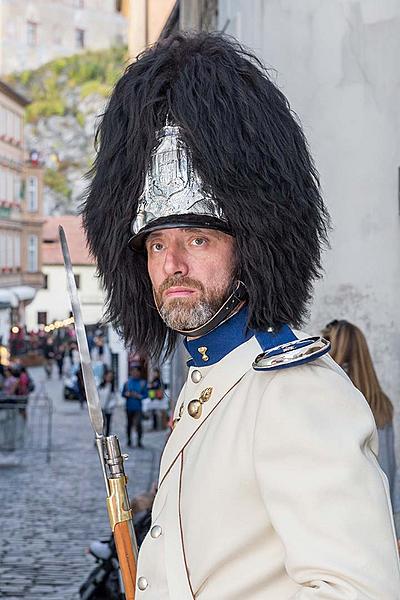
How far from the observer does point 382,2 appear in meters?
6.23

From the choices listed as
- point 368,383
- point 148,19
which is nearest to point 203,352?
point 368,383

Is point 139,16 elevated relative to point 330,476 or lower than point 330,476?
elevated

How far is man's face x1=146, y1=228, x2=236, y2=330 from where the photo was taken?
2.27 m

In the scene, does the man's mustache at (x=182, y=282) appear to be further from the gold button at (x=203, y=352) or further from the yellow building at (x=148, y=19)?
the yellow building at (x=148, y=19)

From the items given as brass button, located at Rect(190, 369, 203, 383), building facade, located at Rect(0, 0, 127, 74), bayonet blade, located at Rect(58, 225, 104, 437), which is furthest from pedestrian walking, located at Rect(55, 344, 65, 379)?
building facade, located at Rect(0, 0, 127, 74)

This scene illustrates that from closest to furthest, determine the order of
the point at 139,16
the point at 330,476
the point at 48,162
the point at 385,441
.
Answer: the point at 330,476 → the point at 385,441 → the point at 139,16 → the point at 48,162

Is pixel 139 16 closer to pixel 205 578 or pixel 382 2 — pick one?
pixel 382 2

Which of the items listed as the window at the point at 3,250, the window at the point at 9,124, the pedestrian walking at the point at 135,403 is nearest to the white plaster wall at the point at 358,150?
→ the pedestrian walking at the point at 135,403

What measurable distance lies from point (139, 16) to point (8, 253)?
1170 inches

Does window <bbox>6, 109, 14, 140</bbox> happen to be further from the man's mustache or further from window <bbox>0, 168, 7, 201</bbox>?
the man's mustache

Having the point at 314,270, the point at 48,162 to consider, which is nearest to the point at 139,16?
the point at 314,270

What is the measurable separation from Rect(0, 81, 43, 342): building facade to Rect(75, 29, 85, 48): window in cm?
4203

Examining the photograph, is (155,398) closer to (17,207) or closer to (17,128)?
(17,207)

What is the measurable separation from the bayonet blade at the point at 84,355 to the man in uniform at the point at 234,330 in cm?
9
